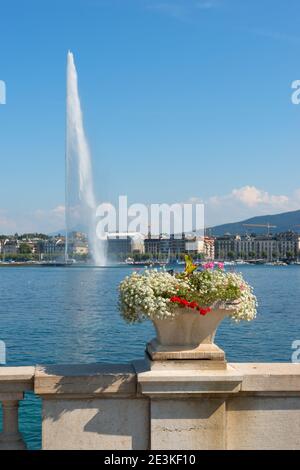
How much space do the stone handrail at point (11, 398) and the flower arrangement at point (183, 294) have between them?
877 millimetres

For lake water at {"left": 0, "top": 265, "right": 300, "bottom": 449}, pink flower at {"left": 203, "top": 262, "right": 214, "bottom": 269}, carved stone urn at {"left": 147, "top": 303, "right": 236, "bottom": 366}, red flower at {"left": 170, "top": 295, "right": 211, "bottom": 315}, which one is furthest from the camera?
lake water at {"left": 0, "top": 265, "right": 300, "bottom": 449}

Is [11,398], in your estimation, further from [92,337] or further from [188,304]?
[92,337]

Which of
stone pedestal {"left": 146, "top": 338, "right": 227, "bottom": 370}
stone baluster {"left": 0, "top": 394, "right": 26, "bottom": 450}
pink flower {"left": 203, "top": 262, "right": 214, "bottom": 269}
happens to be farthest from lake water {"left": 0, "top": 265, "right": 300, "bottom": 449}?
pink flower {"left": 203, "top": 262, "right": 214, "bottom": 269}

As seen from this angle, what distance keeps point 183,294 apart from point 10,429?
162 centimetres

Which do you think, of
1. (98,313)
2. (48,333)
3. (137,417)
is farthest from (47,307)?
(137,417)

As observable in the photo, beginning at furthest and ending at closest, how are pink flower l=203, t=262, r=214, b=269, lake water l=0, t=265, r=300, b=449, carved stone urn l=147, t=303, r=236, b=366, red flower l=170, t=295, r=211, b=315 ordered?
lake water l=0, t=265, r=300, b=449 → pink flower l=203, t=262, r=214, b=269 → carved stone urn l=147, t=303, r=236, b=366 → red flower l=170, t=295, r=211, b=315

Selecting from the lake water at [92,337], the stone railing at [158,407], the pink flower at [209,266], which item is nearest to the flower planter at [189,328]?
the stone railing at [158,407]

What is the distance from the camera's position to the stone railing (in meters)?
5.25

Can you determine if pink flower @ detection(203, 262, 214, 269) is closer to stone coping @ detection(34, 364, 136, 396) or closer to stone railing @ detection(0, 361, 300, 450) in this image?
stone railing @ detection(0, 361, 300, 450)

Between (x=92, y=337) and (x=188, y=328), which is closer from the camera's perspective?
(x=188, y=328)

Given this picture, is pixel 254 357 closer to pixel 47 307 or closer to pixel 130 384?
pixel 130 384

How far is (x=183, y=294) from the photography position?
5.27m

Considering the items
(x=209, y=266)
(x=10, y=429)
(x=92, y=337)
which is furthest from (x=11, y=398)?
(x=92, y=337)

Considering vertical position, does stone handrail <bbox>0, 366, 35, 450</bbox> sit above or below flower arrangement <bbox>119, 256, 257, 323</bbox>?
below
